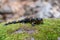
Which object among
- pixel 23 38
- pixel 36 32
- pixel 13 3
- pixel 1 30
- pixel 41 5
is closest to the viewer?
pixel 23 38

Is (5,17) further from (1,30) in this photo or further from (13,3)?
(1,30)

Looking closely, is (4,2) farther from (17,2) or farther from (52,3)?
(52,3)

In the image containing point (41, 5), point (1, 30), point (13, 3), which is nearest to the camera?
point (1, 30)

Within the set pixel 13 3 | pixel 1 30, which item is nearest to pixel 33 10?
pixel 13 3

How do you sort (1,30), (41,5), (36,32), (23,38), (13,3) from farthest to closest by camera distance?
(13,3) → (41,5) → (1,30) → (36,32) → (23,38)

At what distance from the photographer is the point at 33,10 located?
15.5 m

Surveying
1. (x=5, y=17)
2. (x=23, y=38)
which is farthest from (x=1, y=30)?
(x=5, y=17)

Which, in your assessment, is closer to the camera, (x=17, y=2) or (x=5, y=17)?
(x=5, y=17)

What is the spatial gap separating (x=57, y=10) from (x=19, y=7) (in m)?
3.44

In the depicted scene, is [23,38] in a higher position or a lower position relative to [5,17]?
higher

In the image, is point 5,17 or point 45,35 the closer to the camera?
point 45,35

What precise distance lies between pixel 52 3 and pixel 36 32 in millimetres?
12384

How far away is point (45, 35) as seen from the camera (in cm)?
333

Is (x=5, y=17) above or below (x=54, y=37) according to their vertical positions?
below
